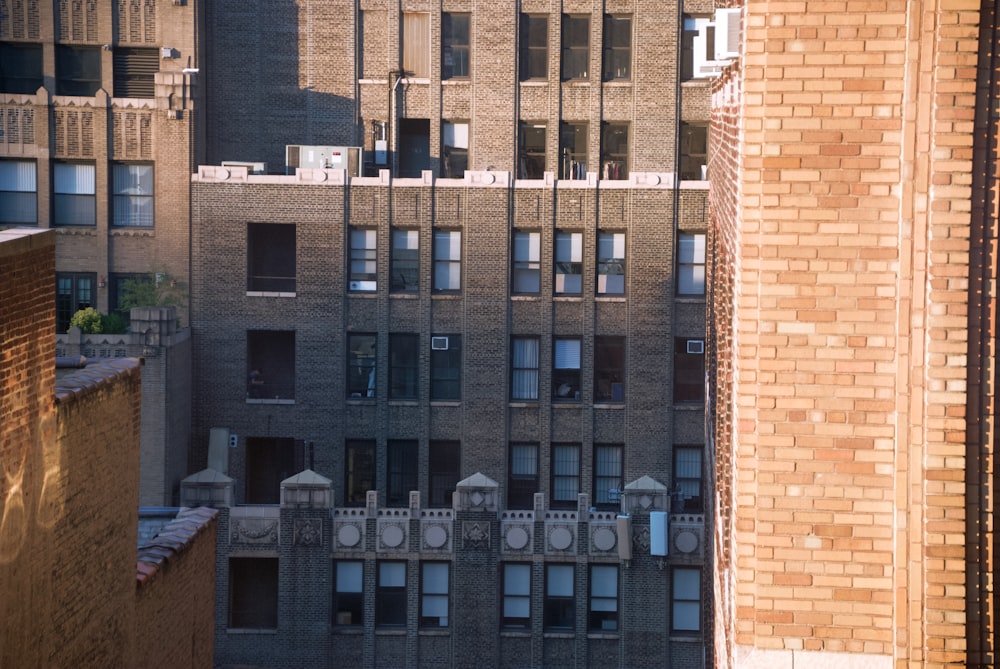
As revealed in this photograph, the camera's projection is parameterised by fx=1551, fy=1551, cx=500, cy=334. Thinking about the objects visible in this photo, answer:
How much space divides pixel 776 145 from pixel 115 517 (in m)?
10.4

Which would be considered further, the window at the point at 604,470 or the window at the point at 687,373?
the window at the point at 604,470

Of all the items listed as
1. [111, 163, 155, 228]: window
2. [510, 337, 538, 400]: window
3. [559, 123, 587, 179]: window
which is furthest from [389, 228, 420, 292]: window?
[111, 163, 155, 228]: window

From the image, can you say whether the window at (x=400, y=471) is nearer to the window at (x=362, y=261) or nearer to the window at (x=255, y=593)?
the window at (x=255, y=593)

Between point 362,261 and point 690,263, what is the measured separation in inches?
403

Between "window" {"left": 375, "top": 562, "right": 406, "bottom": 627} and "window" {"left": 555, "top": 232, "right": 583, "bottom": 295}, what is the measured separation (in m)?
9.93

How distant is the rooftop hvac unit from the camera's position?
4978cm

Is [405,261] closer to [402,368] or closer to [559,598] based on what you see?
[402,368]

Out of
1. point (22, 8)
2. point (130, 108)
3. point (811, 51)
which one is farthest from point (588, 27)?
point (811, 51)

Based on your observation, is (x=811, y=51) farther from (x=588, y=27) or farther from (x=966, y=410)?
(x=588, y=27)

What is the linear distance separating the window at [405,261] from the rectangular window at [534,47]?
7062 mm

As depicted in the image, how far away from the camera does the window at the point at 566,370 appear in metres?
48.6

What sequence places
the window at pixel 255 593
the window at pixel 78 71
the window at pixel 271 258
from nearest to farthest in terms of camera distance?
1. the window at pixel 255 593
2. the window at pixel 271 258
3. the window at pixel 78 71

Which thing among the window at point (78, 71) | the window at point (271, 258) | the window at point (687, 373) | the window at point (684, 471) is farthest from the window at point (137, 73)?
the window at point (684, 471)

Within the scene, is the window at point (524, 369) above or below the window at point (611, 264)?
below
